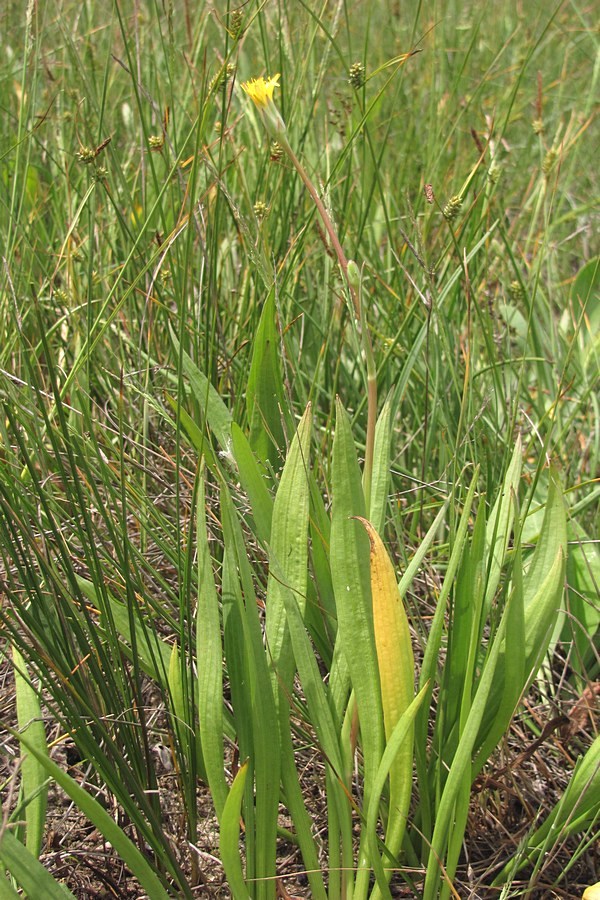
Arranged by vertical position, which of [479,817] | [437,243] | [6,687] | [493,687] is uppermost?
[437,243]

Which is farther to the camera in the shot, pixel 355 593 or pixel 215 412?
pixel 215 412

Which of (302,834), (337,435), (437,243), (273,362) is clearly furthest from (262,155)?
(302,834)

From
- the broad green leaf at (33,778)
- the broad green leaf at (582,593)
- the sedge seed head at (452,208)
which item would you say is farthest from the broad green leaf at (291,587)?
the broad green leaf at (582,593)

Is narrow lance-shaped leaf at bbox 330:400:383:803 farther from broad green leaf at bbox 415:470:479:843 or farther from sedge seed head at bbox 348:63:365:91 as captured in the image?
sedge seed head at bbox 348:63:365:91

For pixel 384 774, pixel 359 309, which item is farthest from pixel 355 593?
pixel 359 309

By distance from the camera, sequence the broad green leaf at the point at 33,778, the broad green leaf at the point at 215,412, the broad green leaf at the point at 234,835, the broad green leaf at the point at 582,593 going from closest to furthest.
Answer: the broad green leaf at the point at 234,835
the broad green leaf at the point at 33,778
the broad green leaf at the point at 215,412
the broad green leaf at the point at 582,593

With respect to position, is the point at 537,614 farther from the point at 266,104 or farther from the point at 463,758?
the point at 266,104

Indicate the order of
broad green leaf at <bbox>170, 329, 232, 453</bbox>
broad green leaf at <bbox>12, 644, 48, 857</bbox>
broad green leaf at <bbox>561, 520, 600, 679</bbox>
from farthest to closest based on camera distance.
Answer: broad green leaf at <bbox>561, 520, 600, 679</bbox> < broad green leaf at <bbox>170, 329, 232, 453</bbox> < broad green leaf at <bbox>12, 644, 48, 857</bbox>

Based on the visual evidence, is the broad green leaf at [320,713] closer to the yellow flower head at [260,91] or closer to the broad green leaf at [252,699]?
the broad green leaf at [252,699]

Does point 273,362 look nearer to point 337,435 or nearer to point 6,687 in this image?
point 337,435

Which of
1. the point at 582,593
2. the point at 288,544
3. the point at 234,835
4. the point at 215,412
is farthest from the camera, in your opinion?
the point at 582,593

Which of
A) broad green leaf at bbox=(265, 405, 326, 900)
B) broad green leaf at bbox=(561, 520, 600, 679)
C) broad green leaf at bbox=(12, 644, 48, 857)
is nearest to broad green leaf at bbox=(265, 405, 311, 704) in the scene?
broad green leaf at bbox=(265, 405, 326, 900)
